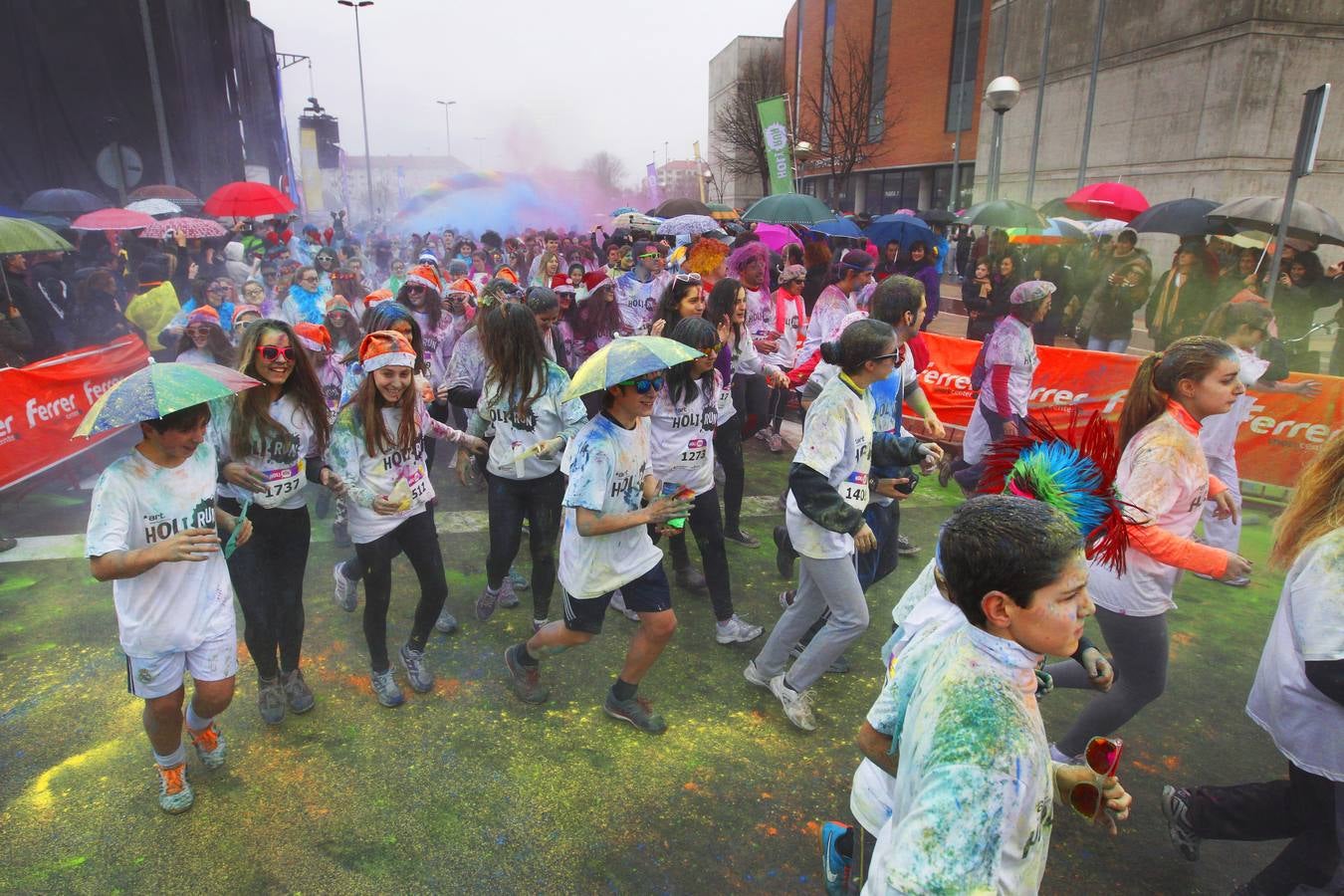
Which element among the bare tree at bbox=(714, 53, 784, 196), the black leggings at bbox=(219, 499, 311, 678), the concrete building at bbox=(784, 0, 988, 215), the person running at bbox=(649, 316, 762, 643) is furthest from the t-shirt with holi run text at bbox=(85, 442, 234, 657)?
the bare tree at bbox=(714, 53, 784, 196)

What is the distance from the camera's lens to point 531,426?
4512 mm

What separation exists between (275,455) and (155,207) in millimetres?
14919

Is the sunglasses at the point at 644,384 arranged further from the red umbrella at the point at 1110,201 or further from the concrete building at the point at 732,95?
the concrete building at the point at 732,95

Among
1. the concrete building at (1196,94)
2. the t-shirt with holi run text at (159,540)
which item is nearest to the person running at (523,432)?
the t-shirt with holi run text at (159,540)

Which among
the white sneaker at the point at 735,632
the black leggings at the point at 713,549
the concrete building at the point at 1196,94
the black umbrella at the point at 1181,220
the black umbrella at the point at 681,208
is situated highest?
the concrete building at the point at 1196,94

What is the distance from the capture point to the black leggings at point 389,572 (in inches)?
151

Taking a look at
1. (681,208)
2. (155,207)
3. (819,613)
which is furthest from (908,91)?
(819,613)

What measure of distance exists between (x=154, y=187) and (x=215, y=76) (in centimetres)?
1559

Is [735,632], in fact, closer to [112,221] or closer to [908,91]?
[112,221]

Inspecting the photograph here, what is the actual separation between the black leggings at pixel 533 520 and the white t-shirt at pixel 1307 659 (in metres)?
3.38

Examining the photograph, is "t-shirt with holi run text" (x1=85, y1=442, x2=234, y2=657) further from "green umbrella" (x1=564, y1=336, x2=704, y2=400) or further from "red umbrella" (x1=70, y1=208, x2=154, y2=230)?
"red umbrella" (x1=70, y1=208, x2=154, y2=230)

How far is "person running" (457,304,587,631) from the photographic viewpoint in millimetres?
4473

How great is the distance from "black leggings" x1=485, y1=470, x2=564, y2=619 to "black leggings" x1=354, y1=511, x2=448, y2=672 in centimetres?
60

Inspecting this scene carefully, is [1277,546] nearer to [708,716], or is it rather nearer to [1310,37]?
[708,716]
